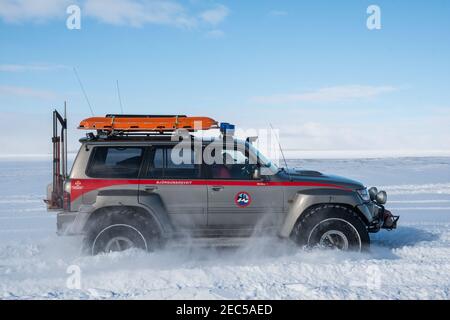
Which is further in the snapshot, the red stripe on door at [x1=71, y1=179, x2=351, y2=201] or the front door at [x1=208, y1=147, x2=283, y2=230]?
the front door at [x1=208, y1=147, x2=283, y2=230]

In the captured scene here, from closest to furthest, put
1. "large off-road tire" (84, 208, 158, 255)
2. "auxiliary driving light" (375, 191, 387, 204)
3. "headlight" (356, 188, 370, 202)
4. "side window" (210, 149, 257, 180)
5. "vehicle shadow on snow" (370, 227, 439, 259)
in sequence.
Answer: "large off-road tire" (84, 208, 158, 255) → "side window" (210, 149, 257, 180) → "headlight" (356, 188, 370, 202) → "vehicle shadow on snow" (370, 227, 439, 259) → "auxiliary driving light" (375, 191, 387, 204)

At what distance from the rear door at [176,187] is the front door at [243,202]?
0.16 meters

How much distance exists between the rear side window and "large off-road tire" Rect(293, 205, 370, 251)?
2.47 m

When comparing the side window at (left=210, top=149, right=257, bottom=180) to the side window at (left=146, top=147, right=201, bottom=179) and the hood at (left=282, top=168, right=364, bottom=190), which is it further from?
the hood at (left=282, top=168, right=364, bottom=190)

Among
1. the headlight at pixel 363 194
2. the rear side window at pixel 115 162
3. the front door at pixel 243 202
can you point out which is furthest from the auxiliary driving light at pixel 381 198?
the rear side window at pixel 115 162

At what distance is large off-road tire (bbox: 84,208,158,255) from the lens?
17.2 feet

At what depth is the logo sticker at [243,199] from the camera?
17.9ft

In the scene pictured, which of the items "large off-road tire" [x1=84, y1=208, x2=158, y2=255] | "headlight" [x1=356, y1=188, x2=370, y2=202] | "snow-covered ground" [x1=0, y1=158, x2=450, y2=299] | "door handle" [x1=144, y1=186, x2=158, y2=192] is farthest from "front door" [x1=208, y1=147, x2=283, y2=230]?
"headlight" [x1=356, y1=188, x2=370, y2=202]

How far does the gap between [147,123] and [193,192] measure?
118 centimetres

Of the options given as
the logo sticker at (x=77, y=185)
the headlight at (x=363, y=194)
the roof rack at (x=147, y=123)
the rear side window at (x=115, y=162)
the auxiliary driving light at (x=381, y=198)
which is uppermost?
the roof rack at (x=147, y=123)

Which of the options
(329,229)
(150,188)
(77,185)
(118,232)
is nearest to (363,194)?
(329,229)

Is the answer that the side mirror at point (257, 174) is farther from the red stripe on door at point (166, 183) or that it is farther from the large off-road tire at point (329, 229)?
the large off-road tire at point (329, 229)

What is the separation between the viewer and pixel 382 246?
6.33 metres
